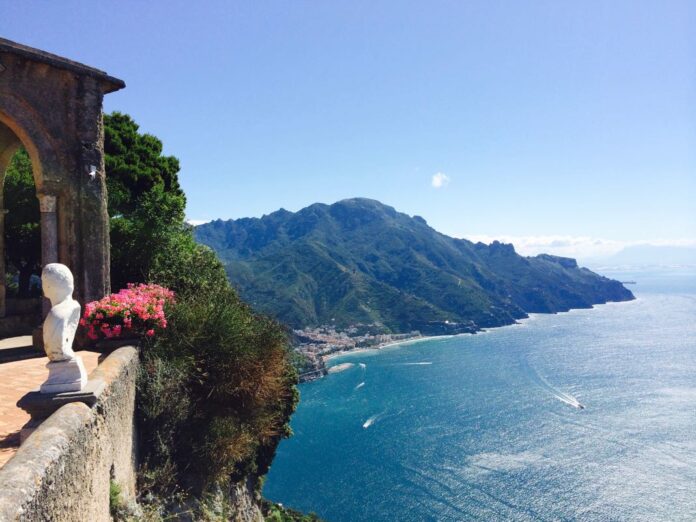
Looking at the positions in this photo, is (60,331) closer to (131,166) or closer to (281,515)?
(131,166)

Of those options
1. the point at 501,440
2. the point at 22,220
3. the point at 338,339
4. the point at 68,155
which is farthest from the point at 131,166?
the point at 338,339

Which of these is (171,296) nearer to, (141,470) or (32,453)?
(141,470)

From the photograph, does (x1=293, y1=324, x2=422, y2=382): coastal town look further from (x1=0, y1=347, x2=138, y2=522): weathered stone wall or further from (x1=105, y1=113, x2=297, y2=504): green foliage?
(x1=0, y1=347, x2=138, y2=522): weathered stone wall

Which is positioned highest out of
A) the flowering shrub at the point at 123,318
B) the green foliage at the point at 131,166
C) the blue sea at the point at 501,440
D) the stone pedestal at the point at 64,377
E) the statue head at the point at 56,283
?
the green foliage at the point at 131,166

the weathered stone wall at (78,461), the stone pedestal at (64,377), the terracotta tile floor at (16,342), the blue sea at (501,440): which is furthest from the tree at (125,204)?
the blue sea at (501,440)

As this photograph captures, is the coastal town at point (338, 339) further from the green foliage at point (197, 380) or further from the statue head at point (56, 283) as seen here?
the statue head at point (56, 283)

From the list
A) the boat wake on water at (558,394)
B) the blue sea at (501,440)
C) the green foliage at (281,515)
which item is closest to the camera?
the green foliage at (281,515)

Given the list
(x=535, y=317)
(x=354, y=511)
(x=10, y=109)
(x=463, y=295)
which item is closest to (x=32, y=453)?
(x=10, y=109)
